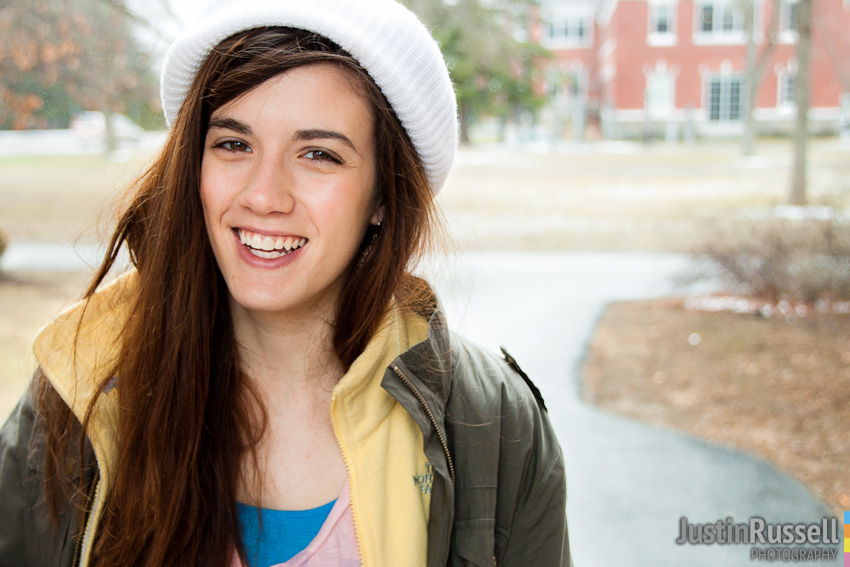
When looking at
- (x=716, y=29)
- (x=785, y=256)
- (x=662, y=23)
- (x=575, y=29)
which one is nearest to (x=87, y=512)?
(x=785, y=256)

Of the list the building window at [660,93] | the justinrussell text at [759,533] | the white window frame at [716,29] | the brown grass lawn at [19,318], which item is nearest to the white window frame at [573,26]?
the white window frame at [716,29]

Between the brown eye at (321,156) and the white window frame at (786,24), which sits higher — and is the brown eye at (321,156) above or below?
below

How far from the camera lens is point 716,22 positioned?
12.3m

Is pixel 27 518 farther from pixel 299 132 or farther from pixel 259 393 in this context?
pixel 299 132

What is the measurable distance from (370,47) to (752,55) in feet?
29.4

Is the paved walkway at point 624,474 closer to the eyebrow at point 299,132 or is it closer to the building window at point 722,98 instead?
the eyebrow at point 299,132

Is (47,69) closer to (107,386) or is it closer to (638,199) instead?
(107,386)

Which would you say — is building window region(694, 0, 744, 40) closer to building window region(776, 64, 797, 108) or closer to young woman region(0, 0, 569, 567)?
building window region(776, 64, 797, 108)

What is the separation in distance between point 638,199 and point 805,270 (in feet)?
17.4

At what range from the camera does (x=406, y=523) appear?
1186 mm

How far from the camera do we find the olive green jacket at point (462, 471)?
46.2 inches

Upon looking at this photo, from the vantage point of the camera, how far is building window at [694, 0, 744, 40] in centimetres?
1144

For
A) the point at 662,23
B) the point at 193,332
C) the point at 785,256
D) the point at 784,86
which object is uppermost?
the point at 662,23

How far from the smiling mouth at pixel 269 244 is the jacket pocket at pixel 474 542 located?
51cm
